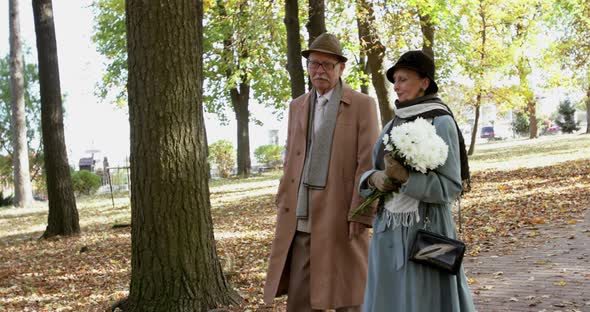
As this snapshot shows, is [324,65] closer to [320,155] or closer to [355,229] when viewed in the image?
[320,155]

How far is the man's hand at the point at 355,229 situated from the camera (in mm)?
4152

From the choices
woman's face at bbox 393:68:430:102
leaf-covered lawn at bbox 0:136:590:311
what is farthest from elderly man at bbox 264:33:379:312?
leaf-covered lawn at bbox 0:136:590:311

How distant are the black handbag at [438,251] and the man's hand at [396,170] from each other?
294 mm

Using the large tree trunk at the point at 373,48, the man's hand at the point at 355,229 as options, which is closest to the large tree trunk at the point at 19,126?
the large tree trunk at the point at 373,48

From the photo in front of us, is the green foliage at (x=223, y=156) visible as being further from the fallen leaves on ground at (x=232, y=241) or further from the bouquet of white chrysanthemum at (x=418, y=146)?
the bouquet of white chrysanthemum at (x=418, y=146)

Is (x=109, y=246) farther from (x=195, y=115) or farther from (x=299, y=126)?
(x=299, y=126)

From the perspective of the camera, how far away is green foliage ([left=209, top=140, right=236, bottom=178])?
33.5m

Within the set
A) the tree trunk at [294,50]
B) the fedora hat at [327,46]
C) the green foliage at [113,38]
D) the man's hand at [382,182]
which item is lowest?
the man's hand at [382,182]

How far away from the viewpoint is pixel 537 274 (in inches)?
272

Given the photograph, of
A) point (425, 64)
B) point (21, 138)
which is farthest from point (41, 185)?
point (425, 64)

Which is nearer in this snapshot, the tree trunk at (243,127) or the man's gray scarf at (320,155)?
the man's gray scarf at (320,155)

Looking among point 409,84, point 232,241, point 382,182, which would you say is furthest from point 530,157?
point 382,182

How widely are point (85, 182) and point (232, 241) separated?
1984cm

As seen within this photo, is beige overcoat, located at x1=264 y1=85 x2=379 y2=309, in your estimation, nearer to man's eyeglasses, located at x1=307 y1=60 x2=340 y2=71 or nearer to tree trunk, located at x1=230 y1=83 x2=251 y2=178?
man's eyeglasses, located at x1=307 y1=60 x2=340 y2=71
